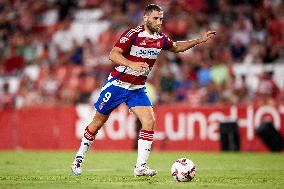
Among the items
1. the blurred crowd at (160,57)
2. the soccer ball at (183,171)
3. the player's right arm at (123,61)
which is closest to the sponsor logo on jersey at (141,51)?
the player's right arm at (123,61)

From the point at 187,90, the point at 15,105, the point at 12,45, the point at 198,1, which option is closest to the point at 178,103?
the point at 187,90

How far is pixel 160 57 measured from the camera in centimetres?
2311

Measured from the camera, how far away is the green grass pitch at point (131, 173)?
10594 mm

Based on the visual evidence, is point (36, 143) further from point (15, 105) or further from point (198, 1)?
point (198, 1)

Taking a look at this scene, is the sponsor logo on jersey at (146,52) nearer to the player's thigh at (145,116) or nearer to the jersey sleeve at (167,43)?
the jersey sleeve at (167,43)

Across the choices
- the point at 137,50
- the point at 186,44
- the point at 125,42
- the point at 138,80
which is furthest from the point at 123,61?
the point at 186,44

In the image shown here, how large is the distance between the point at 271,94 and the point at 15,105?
8.58 meters

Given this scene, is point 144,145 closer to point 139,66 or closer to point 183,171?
point 183,171

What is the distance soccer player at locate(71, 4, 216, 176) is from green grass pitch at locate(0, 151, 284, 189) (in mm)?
472

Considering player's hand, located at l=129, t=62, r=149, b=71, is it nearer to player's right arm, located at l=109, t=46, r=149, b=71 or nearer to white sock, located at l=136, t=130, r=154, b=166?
player's right arm, located at l=109, t=46, r=149, b=71

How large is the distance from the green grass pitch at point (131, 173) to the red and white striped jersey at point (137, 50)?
1477 millimetres

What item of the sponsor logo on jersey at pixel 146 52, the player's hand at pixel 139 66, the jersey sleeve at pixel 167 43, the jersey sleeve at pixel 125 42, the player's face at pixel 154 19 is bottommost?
the player's hand at pixel 139 66

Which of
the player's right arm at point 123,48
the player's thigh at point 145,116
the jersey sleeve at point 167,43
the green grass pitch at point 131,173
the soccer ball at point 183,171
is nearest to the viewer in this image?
the green grass pitch at point 131,173

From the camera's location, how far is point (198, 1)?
24.8 metres
